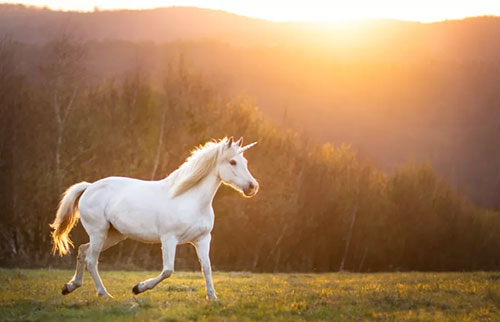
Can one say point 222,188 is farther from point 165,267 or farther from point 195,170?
point 165,267

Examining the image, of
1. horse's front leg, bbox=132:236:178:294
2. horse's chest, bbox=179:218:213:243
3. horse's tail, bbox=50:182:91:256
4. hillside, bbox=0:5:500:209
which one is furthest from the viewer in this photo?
hillside, bbox=0:5:500:209

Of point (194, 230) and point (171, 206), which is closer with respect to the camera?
point (194, 230)

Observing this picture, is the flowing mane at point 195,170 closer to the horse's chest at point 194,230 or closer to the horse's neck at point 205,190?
the horse's neck at point 205,190

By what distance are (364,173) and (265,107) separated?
63164 mm

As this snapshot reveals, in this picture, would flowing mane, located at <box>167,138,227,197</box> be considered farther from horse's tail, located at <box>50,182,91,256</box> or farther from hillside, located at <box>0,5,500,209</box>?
hillside, located at <box>0,5,500,209</box>

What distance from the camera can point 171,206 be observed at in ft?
38.3

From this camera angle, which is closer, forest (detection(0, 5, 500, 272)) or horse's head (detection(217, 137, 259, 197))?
horse's head (detection(217, 137, 259, 197))

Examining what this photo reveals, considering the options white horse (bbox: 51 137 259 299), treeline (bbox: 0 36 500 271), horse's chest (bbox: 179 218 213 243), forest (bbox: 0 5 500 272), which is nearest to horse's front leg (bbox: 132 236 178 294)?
white horse (bbox: 51 137 259 299)

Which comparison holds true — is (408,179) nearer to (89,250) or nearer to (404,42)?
(89,250)

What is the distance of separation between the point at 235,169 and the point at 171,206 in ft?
4.30

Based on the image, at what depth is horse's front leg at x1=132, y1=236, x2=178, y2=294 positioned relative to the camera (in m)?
11.0

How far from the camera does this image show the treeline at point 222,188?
1341 inches

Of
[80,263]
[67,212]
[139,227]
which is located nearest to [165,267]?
[139,227]

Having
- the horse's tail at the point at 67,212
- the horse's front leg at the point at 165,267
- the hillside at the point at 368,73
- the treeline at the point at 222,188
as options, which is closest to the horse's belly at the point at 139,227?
the horse's front leg at the point at 165,267
